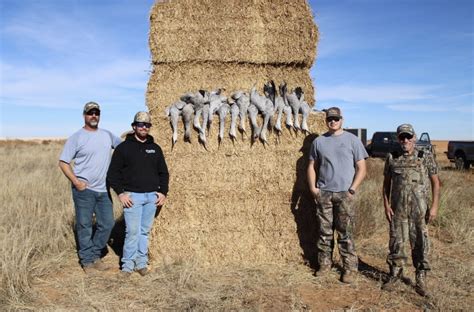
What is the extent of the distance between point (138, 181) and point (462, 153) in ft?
55.1

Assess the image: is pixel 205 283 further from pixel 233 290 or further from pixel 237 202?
pixel 237 202

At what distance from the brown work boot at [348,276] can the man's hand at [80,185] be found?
3.55m

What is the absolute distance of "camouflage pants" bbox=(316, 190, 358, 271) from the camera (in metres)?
5.12

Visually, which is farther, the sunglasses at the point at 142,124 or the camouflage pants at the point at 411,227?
the sunglasses at the point at 142,124

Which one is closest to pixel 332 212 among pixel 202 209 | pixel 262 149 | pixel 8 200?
pixel 262 149

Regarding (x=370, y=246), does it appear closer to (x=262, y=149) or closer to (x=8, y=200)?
(x=262, y=149)

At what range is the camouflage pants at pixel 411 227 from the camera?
186 inches

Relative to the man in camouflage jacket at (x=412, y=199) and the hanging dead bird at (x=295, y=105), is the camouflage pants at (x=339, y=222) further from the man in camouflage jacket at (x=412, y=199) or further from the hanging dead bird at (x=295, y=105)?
the hanging dead bird at (x=295, y=105)

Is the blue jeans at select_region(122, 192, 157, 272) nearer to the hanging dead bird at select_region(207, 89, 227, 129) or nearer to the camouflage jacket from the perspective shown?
the hanging dead bird at select_region(207, 89, 227, 129)

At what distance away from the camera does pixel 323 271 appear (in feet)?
17.7

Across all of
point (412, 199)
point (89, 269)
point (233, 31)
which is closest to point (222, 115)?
point (233, 31)

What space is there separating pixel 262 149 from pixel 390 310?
266 cm

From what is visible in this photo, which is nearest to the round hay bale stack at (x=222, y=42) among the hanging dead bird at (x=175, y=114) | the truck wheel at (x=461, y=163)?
the hanging dead bird at (x=175, y=114)

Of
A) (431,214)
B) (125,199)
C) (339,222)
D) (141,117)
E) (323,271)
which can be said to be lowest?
(323,271)
